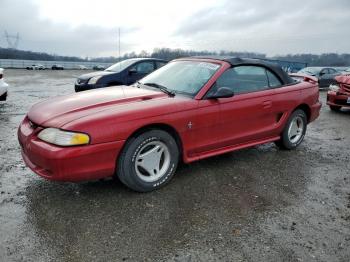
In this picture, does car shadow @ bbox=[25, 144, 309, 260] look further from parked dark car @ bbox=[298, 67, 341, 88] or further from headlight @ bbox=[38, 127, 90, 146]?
parked dark car @ bbox=[298, 67, 341, 88]

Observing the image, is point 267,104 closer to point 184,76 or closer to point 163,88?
point 184,76

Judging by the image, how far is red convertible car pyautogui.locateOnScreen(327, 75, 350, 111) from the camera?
9.32 meters

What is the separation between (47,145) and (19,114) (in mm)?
5460

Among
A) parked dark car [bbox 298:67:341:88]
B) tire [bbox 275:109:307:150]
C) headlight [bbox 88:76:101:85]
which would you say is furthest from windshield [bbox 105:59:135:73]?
parked dark car [bbox 298:67:341:88]

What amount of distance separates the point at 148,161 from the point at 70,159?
2.93 ft

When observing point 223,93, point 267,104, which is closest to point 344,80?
point 267,104

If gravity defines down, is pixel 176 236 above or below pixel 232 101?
below

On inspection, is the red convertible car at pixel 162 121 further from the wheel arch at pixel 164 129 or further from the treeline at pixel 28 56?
the treeline at pixel 28 56

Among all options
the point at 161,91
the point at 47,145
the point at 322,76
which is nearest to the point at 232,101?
the point at 161,91

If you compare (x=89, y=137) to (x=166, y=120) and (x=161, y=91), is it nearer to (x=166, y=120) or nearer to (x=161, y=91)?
(x=166, y=120)

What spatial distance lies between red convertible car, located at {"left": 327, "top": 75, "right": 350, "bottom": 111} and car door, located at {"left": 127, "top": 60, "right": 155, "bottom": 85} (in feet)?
17.4

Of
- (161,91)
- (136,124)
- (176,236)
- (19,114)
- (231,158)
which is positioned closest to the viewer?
(176,236)

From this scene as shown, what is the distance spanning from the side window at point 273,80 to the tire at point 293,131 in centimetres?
56

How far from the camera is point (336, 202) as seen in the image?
3760 millimetres
